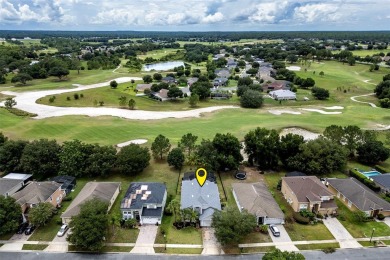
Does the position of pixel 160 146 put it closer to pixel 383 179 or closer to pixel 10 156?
pixel 10 156

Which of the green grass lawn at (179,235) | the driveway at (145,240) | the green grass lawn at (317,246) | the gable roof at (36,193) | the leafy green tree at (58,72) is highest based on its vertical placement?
the leafy green tree at (58,72)

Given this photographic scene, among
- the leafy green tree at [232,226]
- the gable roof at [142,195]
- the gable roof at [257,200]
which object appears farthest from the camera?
the gable roof at [142,195]

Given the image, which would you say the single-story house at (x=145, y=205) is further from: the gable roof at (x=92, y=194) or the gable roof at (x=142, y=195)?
the gable roof at (x=92, y=194)

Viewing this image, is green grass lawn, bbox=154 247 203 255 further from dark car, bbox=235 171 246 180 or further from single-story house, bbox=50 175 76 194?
single-story house, bbox=50 175 76 194

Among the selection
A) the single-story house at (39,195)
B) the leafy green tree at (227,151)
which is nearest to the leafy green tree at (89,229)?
the single-story house at (39,195)

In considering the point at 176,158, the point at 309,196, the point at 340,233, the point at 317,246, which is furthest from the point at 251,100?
the point at 317,246

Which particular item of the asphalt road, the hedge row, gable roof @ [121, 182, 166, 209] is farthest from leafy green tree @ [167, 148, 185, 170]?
the hedge row

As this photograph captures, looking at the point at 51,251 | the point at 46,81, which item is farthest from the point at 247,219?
the point at 46,81
